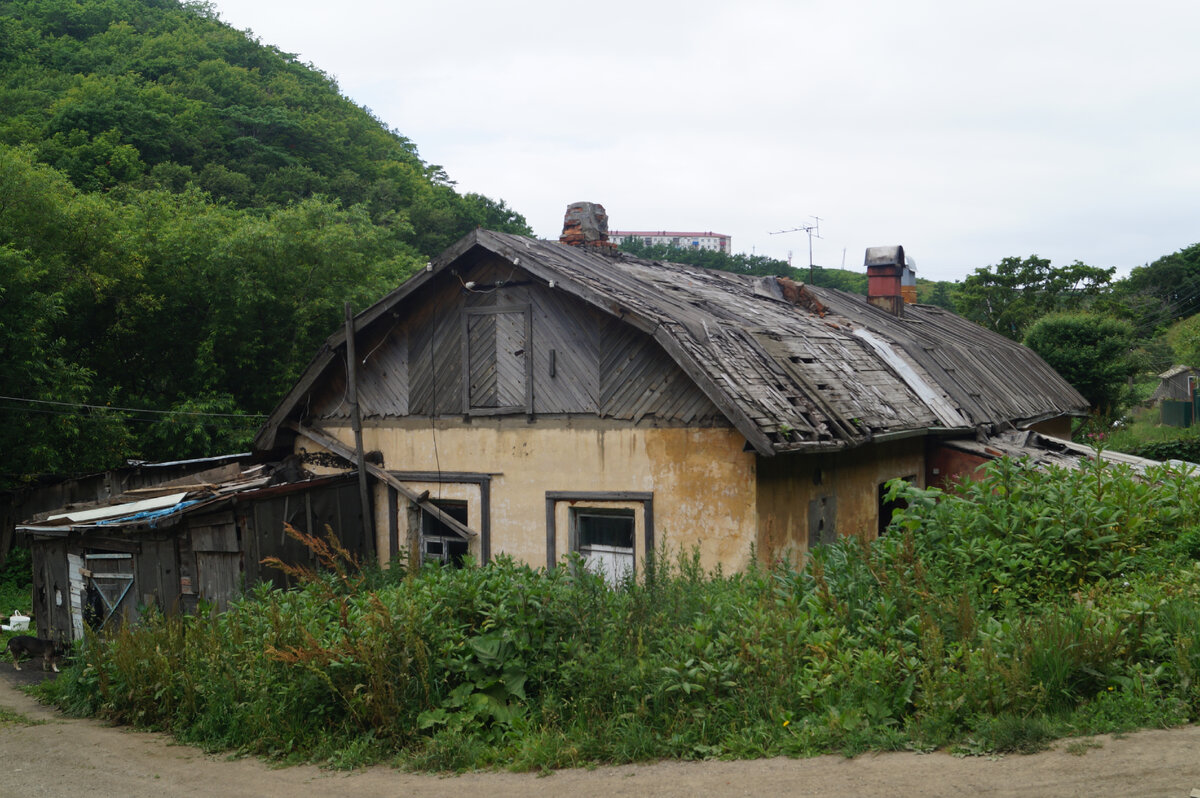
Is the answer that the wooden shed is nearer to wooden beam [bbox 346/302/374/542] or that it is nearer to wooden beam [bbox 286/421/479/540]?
wooden beam [bbox 346/302/374/542]

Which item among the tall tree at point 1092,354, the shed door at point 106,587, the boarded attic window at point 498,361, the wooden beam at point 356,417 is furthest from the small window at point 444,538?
the tall tree at point 1092,354

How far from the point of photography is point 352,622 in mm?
7391

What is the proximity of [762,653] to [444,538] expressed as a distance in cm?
745

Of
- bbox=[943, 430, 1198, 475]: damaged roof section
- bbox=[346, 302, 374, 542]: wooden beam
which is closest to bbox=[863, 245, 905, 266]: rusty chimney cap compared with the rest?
bbox=[943, 430, 1198, 475]: damaged roof section

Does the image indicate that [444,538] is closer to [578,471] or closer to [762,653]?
[578,471]

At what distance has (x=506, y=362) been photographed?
Answer: 40.4ft

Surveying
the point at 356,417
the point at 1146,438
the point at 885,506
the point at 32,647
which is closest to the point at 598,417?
the point at 356,417

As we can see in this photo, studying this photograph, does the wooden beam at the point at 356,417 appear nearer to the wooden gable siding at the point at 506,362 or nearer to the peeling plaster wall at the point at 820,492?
the wooden gable siding at the point at 506,362

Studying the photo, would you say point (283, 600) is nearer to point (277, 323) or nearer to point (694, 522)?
point (694, 522)

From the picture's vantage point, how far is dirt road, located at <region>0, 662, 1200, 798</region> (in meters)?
4.62

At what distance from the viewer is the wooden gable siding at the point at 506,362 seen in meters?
11.2

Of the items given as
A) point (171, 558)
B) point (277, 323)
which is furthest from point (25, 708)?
point (277, 323)

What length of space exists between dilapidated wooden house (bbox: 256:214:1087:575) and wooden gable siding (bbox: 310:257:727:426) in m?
0.02

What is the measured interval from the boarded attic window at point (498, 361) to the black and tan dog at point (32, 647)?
257 inches
